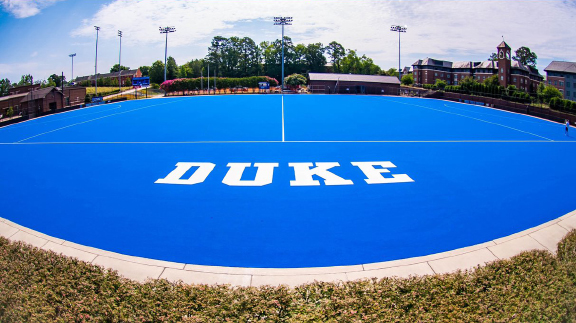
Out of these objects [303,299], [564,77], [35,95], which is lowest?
[303,299]

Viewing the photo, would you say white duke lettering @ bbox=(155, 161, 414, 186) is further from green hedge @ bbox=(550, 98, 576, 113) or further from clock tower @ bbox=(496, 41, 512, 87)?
clock tower @ bbox=(496, 41, 512, 87)

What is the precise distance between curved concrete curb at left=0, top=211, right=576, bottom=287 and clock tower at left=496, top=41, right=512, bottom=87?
9980 cm

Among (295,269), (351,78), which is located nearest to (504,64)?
(351,78)

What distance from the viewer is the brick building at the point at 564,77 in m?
91.9

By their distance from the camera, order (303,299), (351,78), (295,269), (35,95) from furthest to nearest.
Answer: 1. (351,78)
2. (35,95)
3. (295,269)
4. (303,299)

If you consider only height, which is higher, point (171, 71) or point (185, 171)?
point (171, 71)

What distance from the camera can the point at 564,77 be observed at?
94375 millimetres

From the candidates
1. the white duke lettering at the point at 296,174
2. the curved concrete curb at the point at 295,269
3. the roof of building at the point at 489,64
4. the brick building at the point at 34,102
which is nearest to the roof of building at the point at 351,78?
the roof of building at the point at 489,64

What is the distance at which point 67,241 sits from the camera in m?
10.6

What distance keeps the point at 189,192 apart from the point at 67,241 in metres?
4.85

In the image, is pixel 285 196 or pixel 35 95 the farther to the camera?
pixel 35 95

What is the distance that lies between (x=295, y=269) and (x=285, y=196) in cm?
549

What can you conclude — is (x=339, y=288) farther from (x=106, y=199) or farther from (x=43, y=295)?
(x=106, y=199)

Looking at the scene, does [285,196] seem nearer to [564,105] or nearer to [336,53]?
[564,105]
